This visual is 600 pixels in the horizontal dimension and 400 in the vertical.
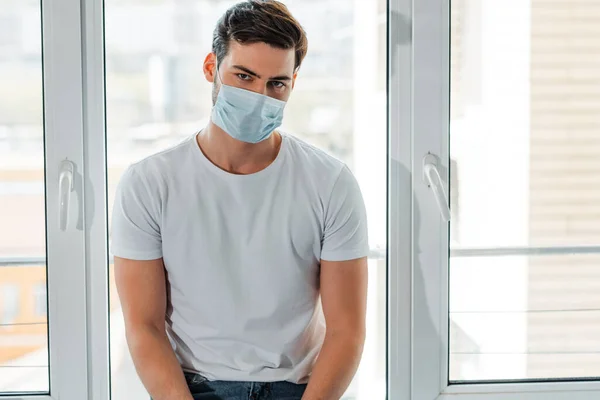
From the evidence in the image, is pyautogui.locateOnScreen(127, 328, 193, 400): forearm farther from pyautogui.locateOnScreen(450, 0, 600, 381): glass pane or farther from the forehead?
pyautogui.locateOnScreen(450, 0, 600, 381): glass pane

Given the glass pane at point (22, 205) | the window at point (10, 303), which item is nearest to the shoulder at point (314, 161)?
the glass pane at point (22, 205)

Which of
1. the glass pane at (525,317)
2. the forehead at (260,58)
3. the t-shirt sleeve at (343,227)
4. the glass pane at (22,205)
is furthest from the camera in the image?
the glass pane at (525,317)

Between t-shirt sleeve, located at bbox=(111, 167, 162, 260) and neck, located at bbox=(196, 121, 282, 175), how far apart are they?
0.16m

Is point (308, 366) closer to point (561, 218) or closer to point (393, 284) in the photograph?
point (393, 284)

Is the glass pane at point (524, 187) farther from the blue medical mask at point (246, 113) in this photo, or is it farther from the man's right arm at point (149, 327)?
the man's right arm at point (149, 327)

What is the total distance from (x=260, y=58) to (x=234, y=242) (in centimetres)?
40

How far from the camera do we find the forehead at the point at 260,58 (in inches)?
56.5

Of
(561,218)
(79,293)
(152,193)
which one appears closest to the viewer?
(152,193)

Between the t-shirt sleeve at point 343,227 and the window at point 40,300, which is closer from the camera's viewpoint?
the t-shirt sleeve at point 343,227

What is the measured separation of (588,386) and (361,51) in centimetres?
105

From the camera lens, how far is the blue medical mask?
1440 mm

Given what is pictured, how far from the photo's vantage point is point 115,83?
5.54 feet

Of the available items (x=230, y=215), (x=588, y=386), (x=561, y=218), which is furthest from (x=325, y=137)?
(x=588, y=386)

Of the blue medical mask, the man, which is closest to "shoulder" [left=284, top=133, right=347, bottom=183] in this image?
the man
